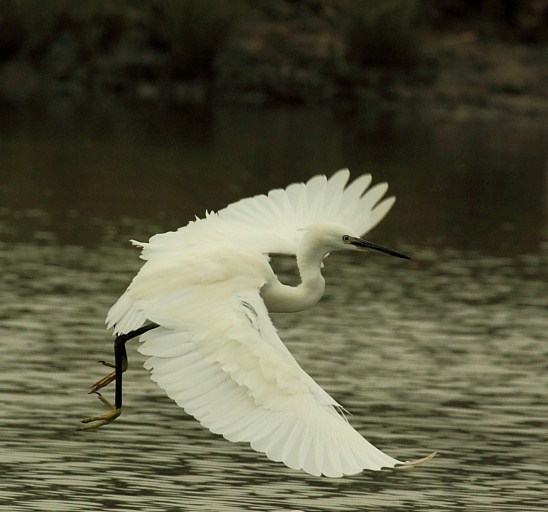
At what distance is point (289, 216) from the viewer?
13.0 meters

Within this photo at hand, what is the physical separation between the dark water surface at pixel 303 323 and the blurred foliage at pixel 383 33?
212 inches

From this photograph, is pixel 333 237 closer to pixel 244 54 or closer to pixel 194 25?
pixel 194 25

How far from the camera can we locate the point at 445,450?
44.9 feet

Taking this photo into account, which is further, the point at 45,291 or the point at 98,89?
the point at 98,89

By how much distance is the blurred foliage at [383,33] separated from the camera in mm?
42125

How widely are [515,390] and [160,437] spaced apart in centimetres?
374

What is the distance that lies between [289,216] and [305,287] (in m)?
1.08

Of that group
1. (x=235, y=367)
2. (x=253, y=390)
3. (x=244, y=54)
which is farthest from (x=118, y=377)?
(x=244, y=54)

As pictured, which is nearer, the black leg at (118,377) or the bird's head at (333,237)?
the black leg at (118,377)

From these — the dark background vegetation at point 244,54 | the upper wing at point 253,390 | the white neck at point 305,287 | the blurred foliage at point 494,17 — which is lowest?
the upper wing at point 253,390

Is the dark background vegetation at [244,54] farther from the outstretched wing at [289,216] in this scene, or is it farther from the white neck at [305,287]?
the white neck at [305,287]

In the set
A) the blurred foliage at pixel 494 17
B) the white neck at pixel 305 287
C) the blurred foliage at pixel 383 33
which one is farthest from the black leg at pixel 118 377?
the blurred foliage at pixel 494 17

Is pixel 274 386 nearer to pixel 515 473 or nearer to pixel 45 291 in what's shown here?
pixel 515 473

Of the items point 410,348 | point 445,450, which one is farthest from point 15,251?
point 445,450
